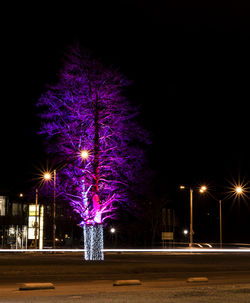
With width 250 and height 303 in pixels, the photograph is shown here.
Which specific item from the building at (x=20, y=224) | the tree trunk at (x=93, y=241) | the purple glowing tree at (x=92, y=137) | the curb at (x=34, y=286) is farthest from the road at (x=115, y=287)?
the building at (x=20, y=224)

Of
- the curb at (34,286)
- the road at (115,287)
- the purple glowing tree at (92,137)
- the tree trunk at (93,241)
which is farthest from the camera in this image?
the tree trunk at (93,241)

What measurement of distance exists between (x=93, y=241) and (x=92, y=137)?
566 cm

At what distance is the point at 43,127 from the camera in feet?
105

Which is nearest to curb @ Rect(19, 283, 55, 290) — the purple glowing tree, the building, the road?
the road

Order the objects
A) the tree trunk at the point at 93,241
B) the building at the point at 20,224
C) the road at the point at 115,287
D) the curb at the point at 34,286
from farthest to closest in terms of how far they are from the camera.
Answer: the building at the point at 20,224
the tree trunk at the point at 93,241
the curb at the point at 34,286
the road at the point at 115,287

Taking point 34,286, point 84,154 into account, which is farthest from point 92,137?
point 34,286

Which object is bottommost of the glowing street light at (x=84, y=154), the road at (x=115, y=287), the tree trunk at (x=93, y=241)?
the road at (x=115, y=287)

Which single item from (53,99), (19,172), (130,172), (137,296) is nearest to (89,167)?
(130,172)

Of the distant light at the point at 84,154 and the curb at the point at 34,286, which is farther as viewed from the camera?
the distant light at the point at 84,154

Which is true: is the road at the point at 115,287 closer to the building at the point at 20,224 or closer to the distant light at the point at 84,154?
the distant light at the point at 84,154

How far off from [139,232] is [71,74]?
187 ft

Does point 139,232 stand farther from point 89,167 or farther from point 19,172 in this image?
point 89,167

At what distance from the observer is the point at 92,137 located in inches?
1261

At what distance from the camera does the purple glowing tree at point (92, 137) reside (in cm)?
3142
